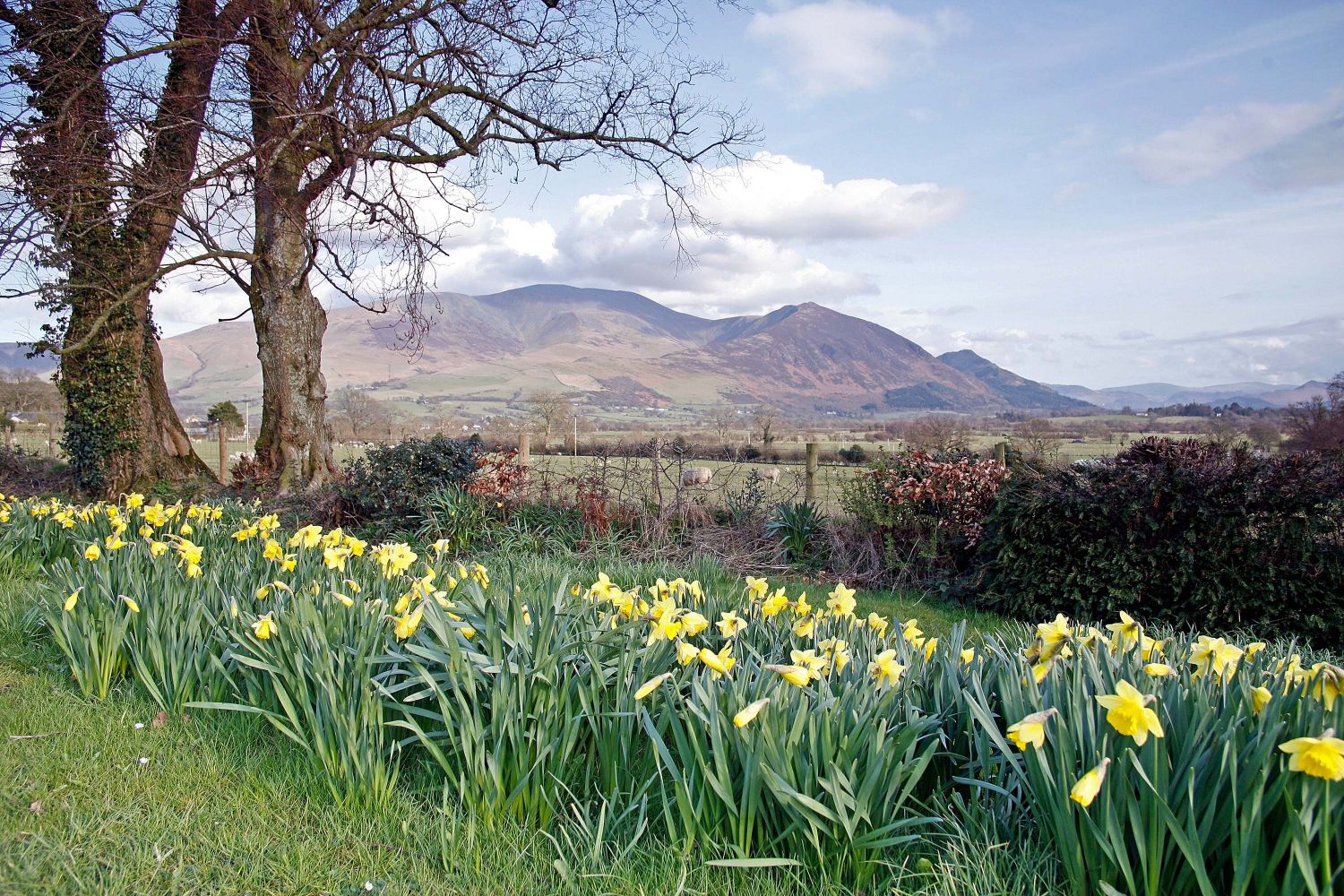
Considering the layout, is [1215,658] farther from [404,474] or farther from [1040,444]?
[404,474]

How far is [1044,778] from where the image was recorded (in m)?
1.81

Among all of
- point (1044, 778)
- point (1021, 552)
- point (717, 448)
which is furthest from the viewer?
point (717, 448)

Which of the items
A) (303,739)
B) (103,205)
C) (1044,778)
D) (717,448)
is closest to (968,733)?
(1044,778)

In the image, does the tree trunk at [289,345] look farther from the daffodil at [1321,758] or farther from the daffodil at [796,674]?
the daffodil at [1321,758]

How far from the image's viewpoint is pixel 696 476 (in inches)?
354

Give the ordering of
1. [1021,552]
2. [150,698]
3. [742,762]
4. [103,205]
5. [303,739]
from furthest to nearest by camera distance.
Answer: [103,205]
[1021,552]
[150,698]
[303,739]
[742,762]

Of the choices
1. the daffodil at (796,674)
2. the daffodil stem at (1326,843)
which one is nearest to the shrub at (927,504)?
the daffodil at (796,674)

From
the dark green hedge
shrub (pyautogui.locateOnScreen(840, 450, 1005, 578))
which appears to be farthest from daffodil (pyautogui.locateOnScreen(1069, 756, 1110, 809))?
shrub (pyautogui.locateOnScreen(840, 450, 1005, 578))

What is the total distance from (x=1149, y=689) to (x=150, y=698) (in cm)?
366

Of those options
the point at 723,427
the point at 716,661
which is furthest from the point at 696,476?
the point at 716,661

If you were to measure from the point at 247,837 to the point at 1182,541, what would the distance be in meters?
5.42

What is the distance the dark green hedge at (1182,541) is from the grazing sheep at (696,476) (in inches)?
136

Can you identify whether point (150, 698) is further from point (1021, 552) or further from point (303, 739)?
point (1021, 552)

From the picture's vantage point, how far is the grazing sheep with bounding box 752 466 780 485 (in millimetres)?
8750
